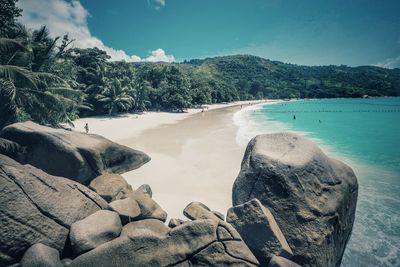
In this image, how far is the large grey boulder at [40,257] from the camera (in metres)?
4.09

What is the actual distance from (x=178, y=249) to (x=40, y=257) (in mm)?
2604

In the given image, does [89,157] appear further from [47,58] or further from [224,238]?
[47,58]

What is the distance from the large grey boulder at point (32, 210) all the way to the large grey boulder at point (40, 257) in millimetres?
302

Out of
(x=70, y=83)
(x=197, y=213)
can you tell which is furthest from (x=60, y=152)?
(x=70, y=83)

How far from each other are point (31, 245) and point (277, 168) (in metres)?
5.85

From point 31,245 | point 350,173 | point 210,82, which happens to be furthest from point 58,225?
point 210,82

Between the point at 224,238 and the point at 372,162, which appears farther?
the point at 372,162

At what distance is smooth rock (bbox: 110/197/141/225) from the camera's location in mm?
5695

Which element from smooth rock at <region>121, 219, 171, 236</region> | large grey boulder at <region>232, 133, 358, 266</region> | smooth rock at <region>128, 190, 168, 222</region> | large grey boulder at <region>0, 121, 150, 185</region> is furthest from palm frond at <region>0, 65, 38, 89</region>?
large grey boulder at <region>232, 133, 358, 266</region>

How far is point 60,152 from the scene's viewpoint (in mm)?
7871

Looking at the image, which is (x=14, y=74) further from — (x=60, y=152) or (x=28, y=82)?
(x=60, y=152)

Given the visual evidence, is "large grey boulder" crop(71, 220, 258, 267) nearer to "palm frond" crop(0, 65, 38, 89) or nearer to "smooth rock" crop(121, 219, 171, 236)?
"smooth rock" crop(121, 219, 171, 236)

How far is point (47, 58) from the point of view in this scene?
15617 millimetres

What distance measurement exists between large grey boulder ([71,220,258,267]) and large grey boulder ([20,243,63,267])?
38 centimetres
